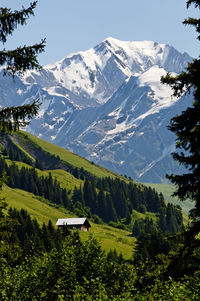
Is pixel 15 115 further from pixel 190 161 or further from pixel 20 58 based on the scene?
pixel 190 161

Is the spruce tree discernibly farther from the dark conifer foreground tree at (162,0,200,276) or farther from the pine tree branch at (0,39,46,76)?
the pine tree branch at (0,39,46,76)

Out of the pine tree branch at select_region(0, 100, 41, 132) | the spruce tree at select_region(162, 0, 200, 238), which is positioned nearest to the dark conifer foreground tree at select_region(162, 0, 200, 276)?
the spruce tree at select_region(162, 0, 200, 238)

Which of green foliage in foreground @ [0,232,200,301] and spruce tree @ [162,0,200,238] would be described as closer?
spruce tree @ [162,0,200,238]

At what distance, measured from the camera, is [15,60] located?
71.2 ft

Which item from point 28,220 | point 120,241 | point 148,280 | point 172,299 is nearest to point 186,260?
point 172,299

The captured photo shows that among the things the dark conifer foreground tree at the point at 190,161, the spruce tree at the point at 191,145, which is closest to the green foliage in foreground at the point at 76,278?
the dark conifer foreground tree at the point at 190,161

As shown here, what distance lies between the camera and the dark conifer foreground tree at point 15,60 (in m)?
21.1

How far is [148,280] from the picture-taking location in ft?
97.6

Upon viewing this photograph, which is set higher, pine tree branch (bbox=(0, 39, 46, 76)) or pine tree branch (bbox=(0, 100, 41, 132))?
pine tree branch (bbox=(0, 39, 46, 76))

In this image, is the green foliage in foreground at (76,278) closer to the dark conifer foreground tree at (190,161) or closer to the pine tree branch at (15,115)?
the dark conifer foreground tree at (190,161)

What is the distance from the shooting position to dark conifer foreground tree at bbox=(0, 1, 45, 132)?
69.3ft

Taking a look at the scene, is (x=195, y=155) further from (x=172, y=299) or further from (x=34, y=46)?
(x=34, y=46)

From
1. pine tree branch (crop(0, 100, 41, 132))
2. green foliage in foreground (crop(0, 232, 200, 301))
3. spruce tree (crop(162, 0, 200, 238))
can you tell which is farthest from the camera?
green foliage in foreground (crop(0, 232, 200, 301))

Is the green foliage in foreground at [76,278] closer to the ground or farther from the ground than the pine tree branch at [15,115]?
closer to the ground
